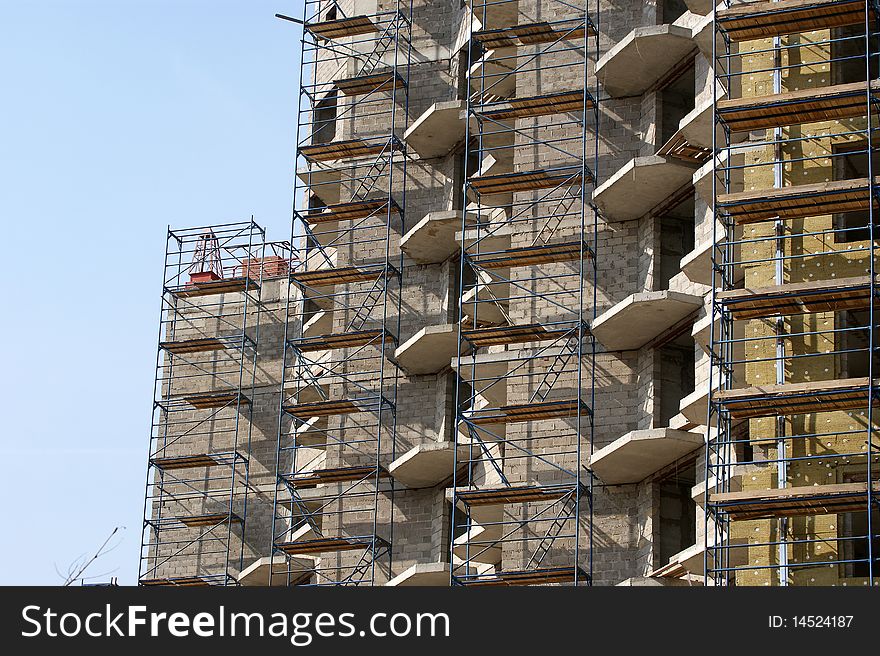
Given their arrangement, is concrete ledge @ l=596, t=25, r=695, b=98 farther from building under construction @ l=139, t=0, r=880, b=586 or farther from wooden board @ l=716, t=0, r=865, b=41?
wooden board @ l=716, t=0, r=865, b=41

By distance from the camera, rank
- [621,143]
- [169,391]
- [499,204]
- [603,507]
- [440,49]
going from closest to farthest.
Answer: [603,507] → [621,143] → [499,204] → [440,49] → [169,391]

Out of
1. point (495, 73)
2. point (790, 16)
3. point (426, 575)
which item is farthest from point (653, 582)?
point (495, 73)

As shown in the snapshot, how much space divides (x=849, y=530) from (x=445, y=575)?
14.0 metres

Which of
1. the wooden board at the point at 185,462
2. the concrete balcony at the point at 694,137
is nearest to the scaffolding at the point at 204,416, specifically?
the wooden board at the point at 185,462

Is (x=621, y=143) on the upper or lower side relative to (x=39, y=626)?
upper

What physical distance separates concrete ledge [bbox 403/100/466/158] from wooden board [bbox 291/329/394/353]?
5607 mm

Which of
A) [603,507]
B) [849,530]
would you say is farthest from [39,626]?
[603,507]

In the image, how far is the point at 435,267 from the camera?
178 ft

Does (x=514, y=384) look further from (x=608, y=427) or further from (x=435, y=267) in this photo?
(x=435, y=267)

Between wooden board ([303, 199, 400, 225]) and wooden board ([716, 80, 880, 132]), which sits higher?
wooden board ([303, 199, 400, 225])

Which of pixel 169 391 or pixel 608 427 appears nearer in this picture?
pixel 608 427

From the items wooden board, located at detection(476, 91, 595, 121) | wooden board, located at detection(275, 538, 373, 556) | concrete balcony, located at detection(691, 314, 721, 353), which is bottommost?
wooden board, located at detection(275, 538, 373, 556)

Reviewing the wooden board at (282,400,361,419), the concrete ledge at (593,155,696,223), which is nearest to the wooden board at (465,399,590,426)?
the concrete ledge at (593,155,696,223)

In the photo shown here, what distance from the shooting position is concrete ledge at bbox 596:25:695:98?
46219 mm
